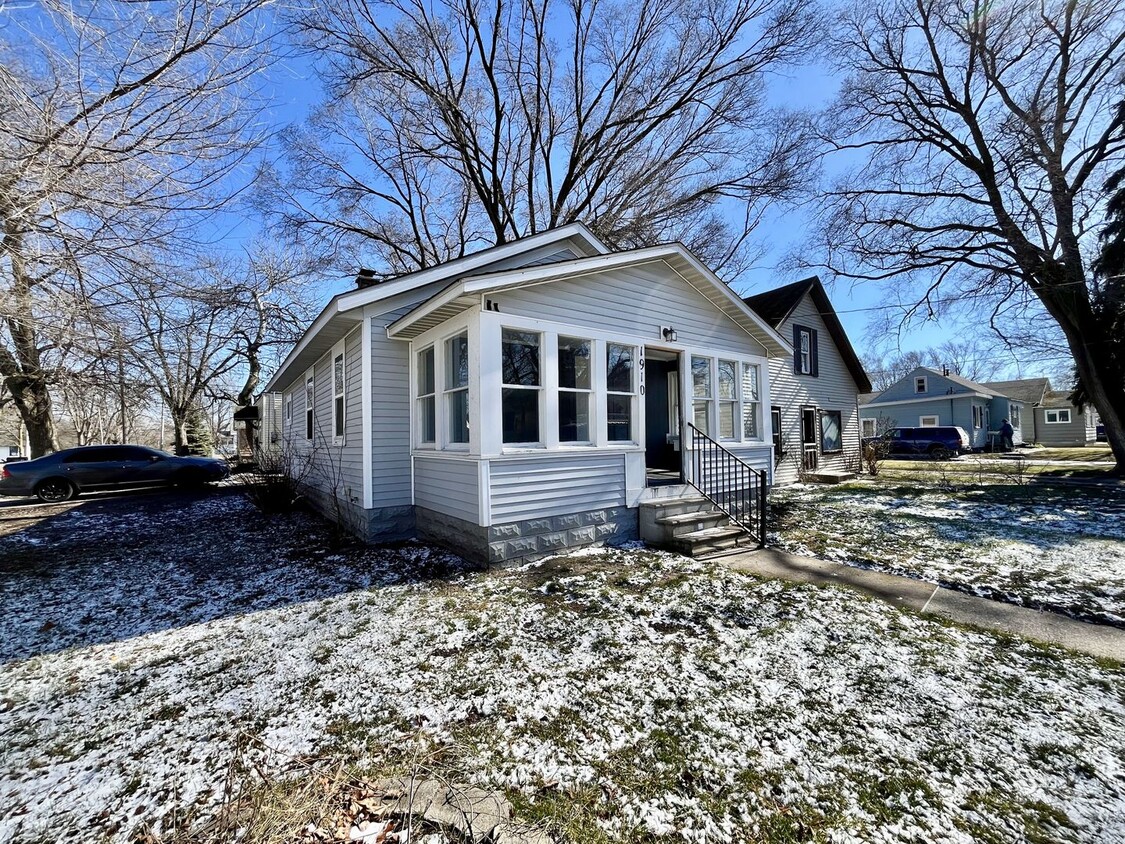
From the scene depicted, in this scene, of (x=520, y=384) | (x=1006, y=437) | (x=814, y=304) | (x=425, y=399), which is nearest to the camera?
(x=520, y=384)

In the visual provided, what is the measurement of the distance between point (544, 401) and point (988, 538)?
6.87m

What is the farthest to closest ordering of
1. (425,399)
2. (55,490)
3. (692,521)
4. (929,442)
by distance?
(929,442) → (55,490) → (425,399) → (692,521)

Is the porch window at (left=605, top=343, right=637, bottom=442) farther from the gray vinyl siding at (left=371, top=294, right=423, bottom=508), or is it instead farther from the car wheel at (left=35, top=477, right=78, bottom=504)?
the car wheel at (left=35, top=477, right=78, bottom=504)

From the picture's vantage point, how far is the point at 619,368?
6.91 metres

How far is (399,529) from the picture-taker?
7008mm

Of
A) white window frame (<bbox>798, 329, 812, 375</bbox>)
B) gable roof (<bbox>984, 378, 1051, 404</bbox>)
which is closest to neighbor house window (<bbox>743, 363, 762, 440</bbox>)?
white window frame (<bbox>798, 329, 812, 375</bbox>)

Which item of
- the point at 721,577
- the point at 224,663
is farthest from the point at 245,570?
the point at 721,577

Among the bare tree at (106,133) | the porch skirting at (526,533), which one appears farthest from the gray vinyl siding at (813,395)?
the bare tree at (106,133)

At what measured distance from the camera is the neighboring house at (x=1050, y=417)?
3142 cm

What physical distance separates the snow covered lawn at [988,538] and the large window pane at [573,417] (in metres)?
3.36

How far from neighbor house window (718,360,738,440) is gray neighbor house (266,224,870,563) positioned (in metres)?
0.03

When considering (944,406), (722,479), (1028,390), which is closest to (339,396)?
(722,479)

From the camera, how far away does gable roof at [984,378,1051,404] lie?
1316 inches

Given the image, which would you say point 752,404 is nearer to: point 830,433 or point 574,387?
point 574,387
